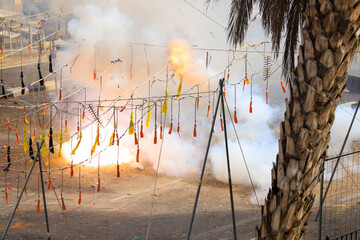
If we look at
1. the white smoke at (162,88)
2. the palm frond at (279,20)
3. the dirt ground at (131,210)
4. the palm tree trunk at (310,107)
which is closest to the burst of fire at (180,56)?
the white smoke at (162,88)

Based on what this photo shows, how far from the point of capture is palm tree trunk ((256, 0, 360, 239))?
5.00 meters

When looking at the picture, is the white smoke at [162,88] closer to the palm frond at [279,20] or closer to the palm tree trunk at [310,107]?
the palm frond at [279,20]

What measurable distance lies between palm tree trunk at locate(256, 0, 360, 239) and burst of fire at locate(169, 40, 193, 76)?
43.8ft

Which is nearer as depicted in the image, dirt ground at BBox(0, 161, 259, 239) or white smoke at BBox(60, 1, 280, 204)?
dirt ground at BBox(0, 161, 259, 239)

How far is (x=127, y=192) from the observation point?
13.2 meters

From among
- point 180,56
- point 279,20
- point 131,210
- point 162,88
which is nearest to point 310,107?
point 279,20

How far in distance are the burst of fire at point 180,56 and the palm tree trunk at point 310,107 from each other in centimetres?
1335

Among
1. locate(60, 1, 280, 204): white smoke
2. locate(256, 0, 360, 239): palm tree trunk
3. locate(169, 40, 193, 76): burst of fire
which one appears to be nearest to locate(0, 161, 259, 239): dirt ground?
locate(60, 1, 280, 204): white smoke

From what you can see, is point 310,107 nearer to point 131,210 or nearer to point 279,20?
point 279,20

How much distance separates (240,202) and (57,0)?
15.3 m

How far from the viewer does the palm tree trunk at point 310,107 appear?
16.4 feet

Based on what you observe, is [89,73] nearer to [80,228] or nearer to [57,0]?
[57,0]

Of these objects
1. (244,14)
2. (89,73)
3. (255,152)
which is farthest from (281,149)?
(89,73)

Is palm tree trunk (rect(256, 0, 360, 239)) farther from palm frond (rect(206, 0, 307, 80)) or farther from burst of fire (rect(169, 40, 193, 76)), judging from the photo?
burst of fire (rect(169, 40, 193, 76))
